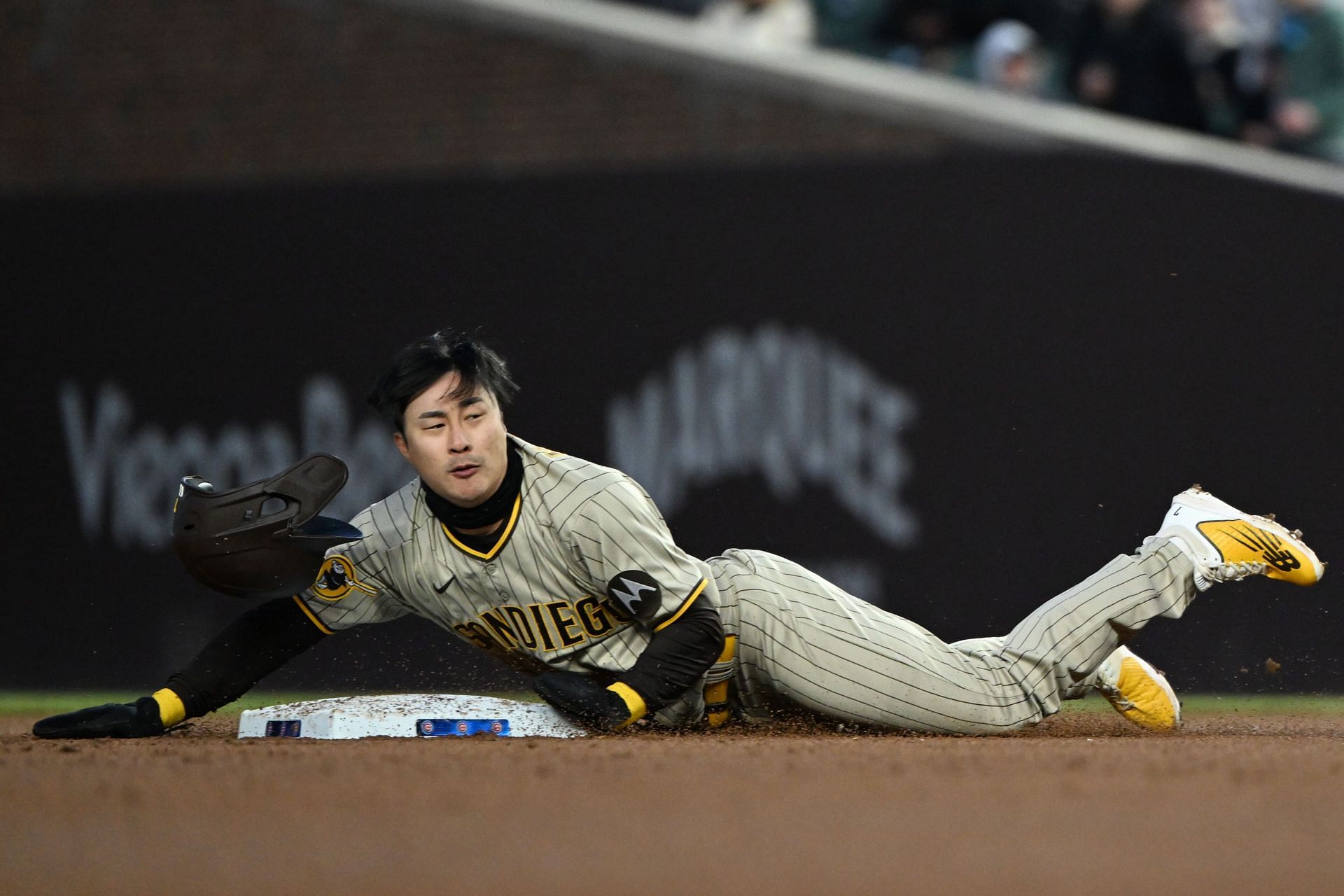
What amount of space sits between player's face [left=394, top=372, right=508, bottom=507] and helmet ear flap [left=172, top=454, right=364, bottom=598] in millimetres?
255

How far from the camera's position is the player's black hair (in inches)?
113

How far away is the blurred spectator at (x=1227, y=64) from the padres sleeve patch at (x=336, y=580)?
3487 millimetres

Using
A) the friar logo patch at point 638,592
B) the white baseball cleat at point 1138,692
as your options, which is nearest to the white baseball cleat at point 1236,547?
the white baseball cleat at point 1138,692

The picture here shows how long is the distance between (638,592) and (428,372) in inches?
23.1

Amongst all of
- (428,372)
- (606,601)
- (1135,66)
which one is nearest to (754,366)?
(1135,66)

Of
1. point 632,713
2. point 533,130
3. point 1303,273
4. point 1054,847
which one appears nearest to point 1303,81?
point 1303,273

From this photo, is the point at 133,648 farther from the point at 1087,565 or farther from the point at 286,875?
the point at 286,875

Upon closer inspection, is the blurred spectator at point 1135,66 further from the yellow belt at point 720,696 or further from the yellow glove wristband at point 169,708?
the yellow glove wristband at point 169,708

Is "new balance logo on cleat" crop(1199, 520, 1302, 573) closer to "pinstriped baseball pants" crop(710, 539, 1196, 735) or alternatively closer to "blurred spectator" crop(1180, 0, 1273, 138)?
"pinstriped baseball pants" crop(710, 539, 1196, 735)

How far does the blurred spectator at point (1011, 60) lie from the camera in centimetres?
534

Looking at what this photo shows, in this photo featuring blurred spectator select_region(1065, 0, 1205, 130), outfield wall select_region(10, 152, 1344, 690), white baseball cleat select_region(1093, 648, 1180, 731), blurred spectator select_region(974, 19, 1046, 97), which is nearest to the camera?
white baseball cleat select_region(1093, 648, 1180, 731)

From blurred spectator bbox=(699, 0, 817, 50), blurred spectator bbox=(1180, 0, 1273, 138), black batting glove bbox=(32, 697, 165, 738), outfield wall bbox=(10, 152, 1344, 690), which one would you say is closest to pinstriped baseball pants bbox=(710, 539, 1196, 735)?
black batting glove bbox=(32, 697, 165, 738)

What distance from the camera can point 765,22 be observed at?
18.9ft

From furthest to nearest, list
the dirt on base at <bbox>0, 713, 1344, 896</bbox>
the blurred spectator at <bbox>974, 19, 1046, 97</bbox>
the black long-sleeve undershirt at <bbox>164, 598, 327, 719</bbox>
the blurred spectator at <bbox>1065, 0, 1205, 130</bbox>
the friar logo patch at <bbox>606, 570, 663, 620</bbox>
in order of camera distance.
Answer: the blurred spectator at <bbox>974, 19, 1046, 97</bbox> < the blurred spectator at <bbox>1065, 0, 1205, 130</bbox> < the black long-sleeve undershirt at <bbox>164, 598, 327, 719</bbox> < the friar logo patch at <bbox>606, 570, 663, 620</bbox> < the dirt on base at <bbox>0, 713, 1344, 896</bbox>
